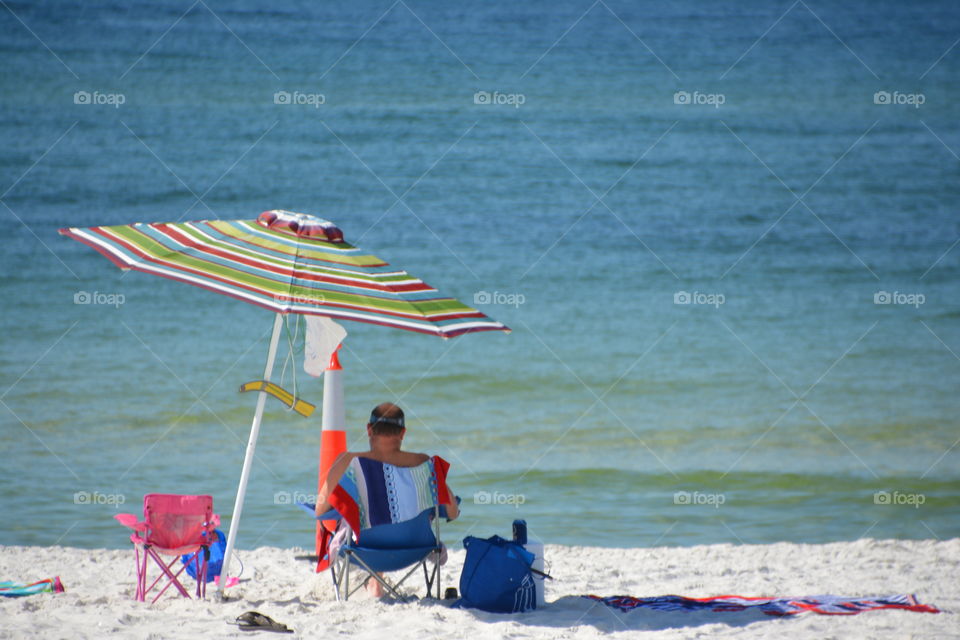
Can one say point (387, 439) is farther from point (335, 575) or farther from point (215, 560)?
point (215, 560)

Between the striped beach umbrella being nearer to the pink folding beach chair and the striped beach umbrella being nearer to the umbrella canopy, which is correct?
the umbrella canopy

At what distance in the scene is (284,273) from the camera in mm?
4035

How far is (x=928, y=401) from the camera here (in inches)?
439

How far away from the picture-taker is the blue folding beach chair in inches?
155

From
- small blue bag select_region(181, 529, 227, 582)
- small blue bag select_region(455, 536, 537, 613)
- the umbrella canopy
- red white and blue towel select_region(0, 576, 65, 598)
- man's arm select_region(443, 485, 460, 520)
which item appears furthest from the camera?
small blue bag select_region(181, 529, 227, 582)

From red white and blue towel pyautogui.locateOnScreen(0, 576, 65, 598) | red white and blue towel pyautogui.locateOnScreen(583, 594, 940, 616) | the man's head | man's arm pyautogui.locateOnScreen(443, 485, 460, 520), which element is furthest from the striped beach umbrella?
red white and blue towel pyautogui.locateOnScreen(583, 594, 940, 616)

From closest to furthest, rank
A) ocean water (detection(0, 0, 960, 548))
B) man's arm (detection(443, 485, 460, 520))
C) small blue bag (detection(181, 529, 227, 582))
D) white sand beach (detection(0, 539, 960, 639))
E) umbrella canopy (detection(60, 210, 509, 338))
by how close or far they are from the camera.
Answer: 1. white sand beach (detection(0, 539, 960, 639))
2. umbrella canopy (detection(60, 210, 509, 338))
3. man's arm (detection(443, 485, 460, 520))
4. small blue bag (detection(181, 529, 227, 582))
5. ocean water (detection(0, 0, 960, 548))

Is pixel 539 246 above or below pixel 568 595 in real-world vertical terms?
above

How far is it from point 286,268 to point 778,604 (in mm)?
2365

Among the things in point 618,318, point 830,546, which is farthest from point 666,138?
point 830,546

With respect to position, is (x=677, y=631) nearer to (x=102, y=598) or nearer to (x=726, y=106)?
(x=102, y=598)

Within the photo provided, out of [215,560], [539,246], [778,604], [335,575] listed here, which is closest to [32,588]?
[215,560]

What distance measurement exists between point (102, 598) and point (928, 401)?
934cm

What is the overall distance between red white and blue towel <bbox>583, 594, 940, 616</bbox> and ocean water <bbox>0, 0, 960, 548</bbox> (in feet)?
7.56
